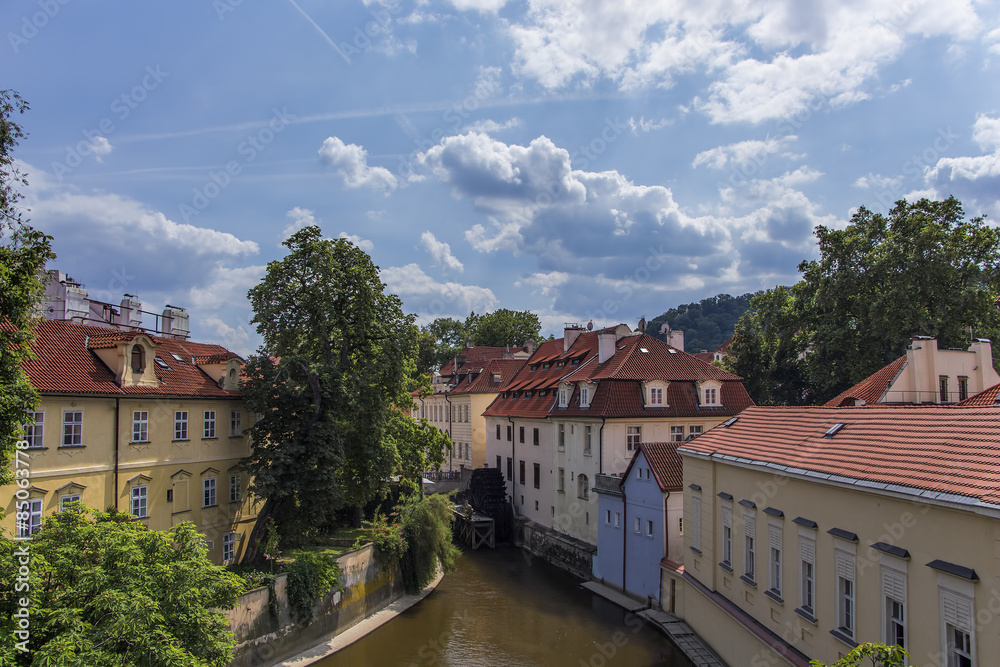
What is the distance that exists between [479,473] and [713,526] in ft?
76.0

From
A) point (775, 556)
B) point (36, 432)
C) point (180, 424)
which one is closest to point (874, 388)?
point (775, 556)

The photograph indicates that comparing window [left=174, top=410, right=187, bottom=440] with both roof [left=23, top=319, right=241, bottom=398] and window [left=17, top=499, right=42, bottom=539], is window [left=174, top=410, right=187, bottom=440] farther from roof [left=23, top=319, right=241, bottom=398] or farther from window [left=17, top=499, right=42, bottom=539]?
window [left=17, top=499, right=42, bottom=539]

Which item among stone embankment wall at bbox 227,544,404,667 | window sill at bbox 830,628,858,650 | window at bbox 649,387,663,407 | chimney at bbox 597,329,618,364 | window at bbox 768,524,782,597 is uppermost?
chimney at bbox 597,329,618,364

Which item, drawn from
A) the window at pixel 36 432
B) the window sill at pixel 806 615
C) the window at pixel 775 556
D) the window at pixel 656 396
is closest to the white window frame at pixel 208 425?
the window at pixel 36 432

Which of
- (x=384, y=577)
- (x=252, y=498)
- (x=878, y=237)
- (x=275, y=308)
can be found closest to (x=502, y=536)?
(x=384, y=577)

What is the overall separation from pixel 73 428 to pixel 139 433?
2234mm

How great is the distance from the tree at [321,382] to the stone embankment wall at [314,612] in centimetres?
237

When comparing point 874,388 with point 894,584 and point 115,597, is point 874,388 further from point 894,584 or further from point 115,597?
point 115,597

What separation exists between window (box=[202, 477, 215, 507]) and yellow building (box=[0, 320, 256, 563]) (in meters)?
0.03

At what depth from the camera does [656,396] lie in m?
31.8

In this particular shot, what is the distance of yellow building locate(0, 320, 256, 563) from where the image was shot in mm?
Result: 18688

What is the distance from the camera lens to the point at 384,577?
2673 centimetres

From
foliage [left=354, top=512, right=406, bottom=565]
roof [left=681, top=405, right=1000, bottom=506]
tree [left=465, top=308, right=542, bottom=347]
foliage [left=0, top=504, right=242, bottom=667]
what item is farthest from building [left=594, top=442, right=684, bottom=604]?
tree [left=465, top=308, right=542, bottom=347]

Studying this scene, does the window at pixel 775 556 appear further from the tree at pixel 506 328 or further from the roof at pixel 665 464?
the tree at pixel 506 328
